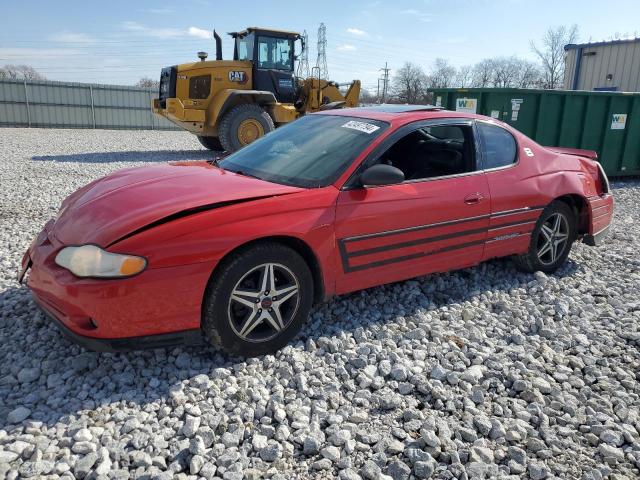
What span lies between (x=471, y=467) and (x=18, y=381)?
2.37 meters

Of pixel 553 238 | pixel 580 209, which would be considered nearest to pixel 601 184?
pixel 580 209

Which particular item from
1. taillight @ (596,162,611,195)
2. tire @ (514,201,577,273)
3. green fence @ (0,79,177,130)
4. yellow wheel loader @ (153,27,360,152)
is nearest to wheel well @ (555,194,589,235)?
tire @ (514,201,577,273)

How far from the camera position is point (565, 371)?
3088 millimetres

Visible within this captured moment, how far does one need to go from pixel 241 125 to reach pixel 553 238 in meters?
8.90

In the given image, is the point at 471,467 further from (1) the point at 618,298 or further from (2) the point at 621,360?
(1) the point at 618,298

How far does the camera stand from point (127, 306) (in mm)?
2619

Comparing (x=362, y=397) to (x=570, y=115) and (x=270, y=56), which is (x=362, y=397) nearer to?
(x=570, y=115)

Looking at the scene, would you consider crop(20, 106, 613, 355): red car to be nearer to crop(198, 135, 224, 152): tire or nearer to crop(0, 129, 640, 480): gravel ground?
crop(0, 129, 640, 480): gravel ground

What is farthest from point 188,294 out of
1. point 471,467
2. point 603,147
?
point 603,147

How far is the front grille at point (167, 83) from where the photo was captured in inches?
478

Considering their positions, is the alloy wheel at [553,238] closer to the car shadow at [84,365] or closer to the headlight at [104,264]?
the car shadow at [84,365]

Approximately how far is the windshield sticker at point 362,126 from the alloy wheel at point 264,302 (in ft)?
4.10

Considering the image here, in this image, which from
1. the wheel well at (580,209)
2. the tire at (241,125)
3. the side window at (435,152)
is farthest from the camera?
the tire at (241,125)

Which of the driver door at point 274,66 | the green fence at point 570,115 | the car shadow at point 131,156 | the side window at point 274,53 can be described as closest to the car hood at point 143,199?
the green fence at point 570,115
